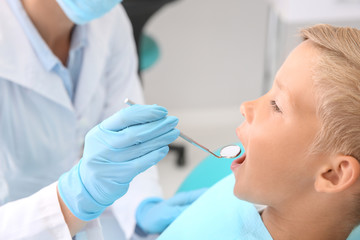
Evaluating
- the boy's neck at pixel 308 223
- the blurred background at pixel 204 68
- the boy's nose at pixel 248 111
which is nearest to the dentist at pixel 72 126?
the boy's nose at pixel 248 111

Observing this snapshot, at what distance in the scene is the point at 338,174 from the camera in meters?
0.82

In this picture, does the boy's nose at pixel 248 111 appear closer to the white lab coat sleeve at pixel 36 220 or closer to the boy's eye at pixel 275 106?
the boy's eye at pixel 275 106

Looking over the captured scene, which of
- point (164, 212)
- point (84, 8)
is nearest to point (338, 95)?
point (164, 212)

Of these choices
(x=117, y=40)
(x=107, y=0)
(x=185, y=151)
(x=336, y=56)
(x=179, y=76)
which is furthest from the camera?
(x=179, y=76)

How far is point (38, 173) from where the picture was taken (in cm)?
134

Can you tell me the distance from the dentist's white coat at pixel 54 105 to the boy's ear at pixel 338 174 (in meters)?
0.50

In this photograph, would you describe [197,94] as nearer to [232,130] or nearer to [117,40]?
[232,130]

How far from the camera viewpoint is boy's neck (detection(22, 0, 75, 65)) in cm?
123

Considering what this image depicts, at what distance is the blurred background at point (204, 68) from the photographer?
2.61 metres

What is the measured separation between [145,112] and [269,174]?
274 mm

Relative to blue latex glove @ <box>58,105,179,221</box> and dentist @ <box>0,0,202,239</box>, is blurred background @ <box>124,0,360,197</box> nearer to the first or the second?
dentist @ <box>0,0,202,239</box>

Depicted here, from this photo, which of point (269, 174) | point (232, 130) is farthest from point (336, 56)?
point (232, 130)

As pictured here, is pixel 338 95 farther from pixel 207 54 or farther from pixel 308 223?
pixel 207 54

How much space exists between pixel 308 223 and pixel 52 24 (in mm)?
869
